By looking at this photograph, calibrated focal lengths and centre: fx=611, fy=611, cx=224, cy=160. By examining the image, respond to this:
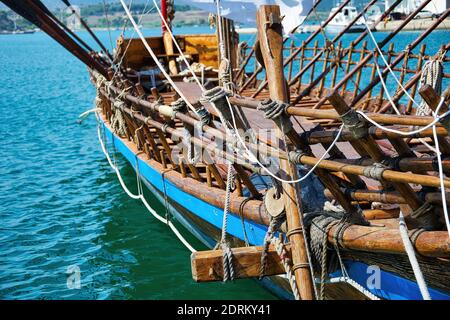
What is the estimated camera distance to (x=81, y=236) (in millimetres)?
9742

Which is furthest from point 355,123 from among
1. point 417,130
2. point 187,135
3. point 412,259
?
point 187,135

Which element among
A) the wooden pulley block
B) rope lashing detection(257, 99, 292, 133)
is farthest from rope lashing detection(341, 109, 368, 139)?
the wooden pulley block

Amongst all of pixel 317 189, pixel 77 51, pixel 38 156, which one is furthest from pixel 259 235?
pixel 38 156

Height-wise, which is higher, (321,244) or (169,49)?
(169,49)

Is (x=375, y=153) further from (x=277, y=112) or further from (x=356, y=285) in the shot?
(x=356, y=285)

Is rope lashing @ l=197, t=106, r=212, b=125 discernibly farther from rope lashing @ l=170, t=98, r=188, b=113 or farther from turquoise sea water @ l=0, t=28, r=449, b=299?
turquoise sea water @ l=0, t=28, r=449, b=299

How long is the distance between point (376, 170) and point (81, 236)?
673 centimetres

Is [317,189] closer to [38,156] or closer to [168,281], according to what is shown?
[168,281]

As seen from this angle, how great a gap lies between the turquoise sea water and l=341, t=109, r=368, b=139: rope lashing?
137 inches

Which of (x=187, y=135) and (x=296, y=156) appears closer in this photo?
(x=296, y=156)

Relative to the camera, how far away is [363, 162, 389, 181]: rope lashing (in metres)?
3.95

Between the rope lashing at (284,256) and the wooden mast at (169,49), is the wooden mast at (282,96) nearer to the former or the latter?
the rope lashing at (284,256)

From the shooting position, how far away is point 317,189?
525 centimetres
